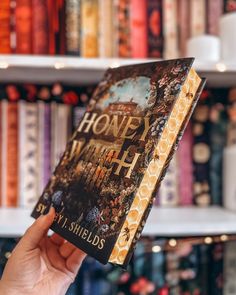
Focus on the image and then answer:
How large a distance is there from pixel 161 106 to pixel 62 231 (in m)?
0.25

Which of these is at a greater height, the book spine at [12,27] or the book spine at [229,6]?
the book spine at [229,6]

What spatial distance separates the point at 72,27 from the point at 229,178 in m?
0.54

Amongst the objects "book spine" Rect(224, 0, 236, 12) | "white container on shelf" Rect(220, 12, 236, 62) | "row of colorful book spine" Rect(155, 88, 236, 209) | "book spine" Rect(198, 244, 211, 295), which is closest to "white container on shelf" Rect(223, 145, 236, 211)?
"row of colorful book spine" Rect(155, 88, 236, 209)

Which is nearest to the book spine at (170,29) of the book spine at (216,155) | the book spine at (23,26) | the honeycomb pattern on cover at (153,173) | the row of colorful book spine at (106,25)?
the row of colorful book spine at (106,25)

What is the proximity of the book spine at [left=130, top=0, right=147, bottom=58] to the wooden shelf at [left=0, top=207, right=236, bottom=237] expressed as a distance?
1.34 feet

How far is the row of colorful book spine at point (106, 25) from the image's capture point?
102 cm

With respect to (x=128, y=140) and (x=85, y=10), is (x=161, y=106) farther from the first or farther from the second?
(x=85, y=10)

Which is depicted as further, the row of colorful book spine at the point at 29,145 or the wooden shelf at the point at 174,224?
the row of colorful book spine at the point at 29,145

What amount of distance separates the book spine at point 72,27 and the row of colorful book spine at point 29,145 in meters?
0.16

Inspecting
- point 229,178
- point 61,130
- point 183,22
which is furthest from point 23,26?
point 229,178

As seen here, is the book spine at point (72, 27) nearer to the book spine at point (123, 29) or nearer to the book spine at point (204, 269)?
the book spine at point (123, 29)

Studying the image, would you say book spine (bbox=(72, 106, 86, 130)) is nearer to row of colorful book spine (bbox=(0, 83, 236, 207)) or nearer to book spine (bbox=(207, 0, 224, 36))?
row of colorful book spine (bbox=(0, 83, 236, 207))

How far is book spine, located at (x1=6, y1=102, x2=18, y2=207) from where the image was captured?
108 cm

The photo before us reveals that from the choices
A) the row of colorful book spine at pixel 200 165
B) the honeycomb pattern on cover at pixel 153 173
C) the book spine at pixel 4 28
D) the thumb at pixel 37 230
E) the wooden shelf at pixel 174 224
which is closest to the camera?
the honeycomb pattern on cover at pixel 153 173
